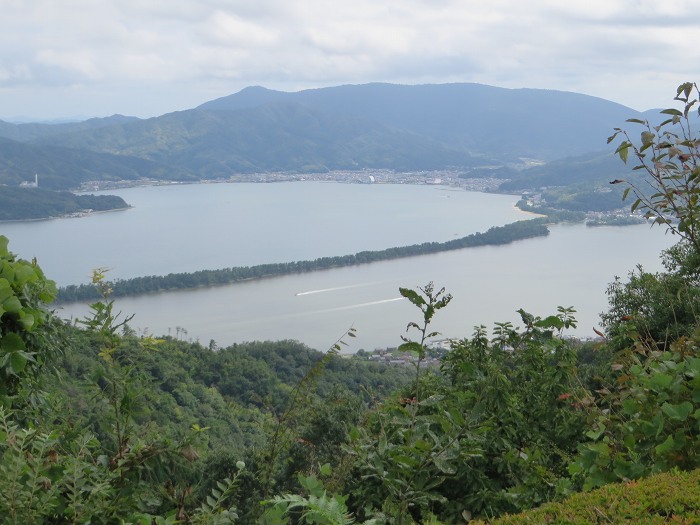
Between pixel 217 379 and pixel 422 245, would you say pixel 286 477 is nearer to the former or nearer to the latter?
pixel 217 379

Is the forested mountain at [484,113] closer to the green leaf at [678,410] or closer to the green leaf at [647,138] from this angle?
the green leaf at [647,138]

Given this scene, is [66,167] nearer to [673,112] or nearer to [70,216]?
[70,216]

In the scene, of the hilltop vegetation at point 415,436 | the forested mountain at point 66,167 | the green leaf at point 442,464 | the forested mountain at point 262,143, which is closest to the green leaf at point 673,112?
the hilltop vegetation at point 415,436

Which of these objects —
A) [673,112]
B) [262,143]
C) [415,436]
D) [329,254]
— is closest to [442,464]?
[415,436]

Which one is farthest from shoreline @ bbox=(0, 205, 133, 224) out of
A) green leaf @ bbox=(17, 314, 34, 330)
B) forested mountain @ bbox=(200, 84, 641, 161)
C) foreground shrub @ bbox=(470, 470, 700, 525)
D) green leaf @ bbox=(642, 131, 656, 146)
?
forested mountain @ bbox=(200, 84, 641, 161)

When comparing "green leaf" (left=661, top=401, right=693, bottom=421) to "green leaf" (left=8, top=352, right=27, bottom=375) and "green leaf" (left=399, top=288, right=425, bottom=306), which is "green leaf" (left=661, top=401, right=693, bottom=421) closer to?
"green leaf" (left=399, top=288, right=425, bottom=306)

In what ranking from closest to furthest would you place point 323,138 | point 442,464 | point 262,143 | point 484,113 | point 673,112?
point 442,464
point 673,112
point 262,143
point 323,138
point 484,113
